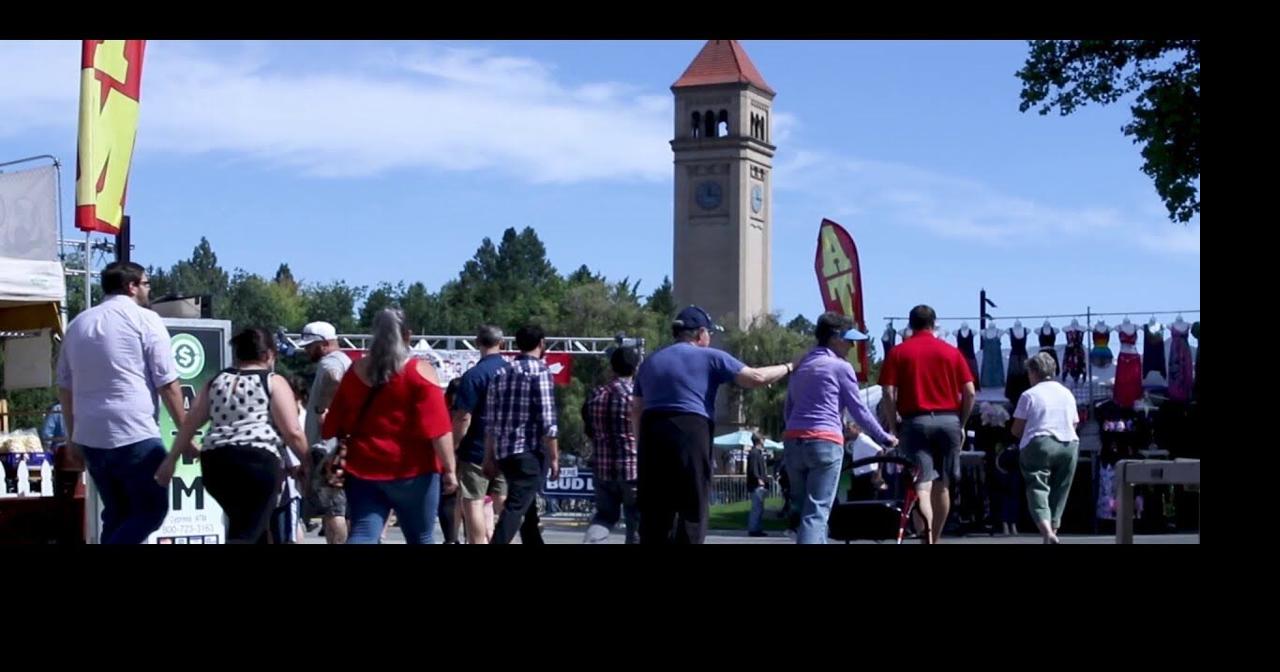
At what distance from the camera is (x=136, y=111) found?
1048 centimetres

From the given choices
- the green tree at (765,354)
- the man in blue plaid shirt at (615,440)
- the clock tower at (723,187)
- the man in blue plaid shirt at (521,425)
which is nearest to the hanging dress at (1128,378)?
the man in blue plaid shirt at (615,440)

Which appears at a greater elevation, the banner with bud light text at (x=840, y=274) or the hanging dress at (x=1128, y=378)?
the banner with bud light text at (x=840, y=274)

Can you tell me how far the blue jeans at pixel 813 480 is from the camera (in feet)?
31.1

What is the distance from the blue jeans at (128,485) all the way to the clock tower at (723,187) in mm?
114552

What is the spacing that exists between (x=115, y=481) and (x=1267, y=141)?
537cm

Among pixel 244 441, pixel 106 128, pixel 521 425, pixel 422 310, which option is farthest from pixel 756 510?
pixel 422 310

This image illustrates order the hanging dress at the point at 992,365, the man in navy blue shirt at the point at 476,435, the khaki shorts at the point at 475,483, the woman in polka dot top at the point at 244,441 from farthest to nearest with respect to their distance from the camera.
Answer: the hanging dress at the point at 992,365, the khaki shorts at the point at 475,483, the man in navy blue shirt at the point at 476,435, the woman in polka dot top at the point at 244,441

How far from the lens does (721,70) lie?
142m

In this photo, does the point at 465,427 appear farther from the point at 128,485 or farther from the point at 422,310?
the point at 422,310

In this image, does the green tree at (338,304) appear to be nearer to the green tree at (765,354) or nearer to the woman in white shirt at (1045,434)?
the green tree at (765,354)

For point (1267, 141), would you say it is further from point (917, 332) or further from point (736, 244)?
point (736, 244)

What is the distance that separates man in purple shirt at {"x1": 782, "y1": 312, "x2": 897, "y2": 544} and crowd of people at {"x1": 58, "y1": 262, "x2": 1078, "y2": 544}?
0.04ft
